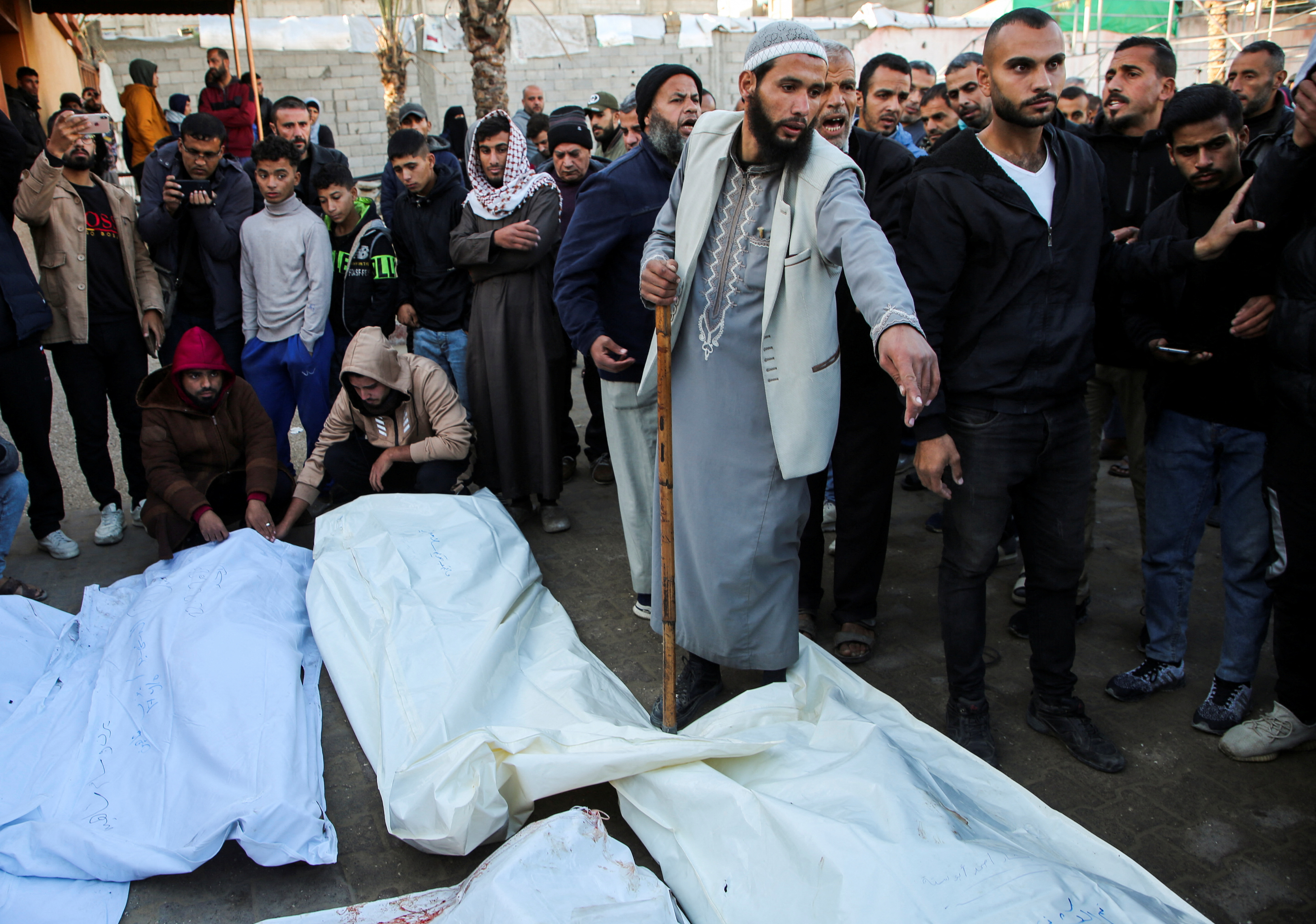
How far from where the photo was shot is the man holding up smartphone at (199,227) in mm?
4930

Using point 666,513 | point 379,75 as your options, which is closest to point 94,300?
point 666,513

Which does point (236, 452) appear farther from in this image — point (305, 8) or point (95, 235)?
point (305, 8)

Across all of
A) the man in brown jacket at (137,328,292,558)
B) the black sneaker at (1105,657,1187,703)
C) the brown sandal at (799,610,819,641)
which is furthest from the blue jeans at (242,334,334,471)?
the black sneaker at (1105,657,1187,703)

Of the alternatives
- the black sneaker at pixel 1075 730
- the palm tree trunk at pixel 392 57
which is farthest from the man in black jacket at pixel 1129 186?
the palm tree trunk at pixel 392 57

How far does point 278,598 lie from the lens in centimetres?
361

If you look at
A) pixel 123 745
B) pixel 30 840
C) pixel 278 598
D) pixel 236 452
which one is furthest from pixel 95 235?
pixel 30 840

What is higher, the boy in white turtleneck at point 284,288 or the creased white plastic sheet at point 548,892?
the boy in white turtleneck at point 284,288

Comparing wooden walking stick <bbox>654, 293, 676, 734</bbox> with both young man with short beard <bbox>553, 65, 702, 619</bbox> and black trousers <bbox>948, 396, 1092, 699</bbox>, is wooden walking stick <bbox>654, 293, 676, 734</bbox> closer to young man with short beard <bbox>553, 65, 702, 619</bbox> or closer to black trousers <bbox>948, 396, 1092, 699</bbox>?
young man with short beard <bbox>553, 65, 702, 619</bbox>

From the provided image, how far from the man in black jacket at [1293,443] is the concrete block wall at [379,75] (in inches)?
522

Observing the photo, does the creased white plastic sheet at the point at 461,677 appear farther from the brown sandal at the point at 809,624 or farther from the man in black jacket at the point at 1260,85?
the man in black jacket at the point at 1260,85

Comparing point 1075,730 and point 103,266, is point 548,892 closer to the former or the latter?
point 1075,730

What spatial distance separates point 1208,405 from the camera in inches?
114

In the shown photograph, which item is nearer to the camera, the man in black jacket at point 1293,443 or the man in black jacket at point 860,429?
the man in black jacket at point 1293,443

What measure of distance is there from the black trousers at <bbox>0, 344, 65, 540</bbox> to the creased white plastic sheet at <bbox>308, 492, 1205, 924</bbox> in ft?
6.66
